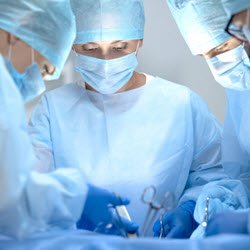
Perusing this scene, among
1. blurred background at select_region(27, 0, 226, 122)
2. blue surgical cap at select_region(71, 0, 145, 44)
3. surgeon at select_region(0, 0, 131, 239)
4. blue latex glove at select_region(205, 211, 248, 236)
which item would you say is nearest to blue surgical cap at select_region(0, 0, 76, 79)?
surgeon at select_region(0, 0, 131, 239)

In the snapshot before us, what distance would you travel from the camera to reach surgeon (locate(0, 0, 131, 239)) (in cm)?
99

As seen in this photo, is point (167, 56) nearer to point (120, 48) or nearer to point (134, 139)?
point (120, 48)

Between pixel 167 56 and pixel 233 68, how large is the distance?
29.7 inches

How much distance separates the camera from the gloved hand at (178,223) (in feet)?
4.75

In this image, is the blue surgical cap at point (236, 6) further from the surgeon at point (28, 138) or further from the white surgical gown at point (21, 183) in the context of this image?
the white surgical gown at point (21, 183)

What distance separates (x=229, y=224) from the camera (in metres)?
Answer: 1.08

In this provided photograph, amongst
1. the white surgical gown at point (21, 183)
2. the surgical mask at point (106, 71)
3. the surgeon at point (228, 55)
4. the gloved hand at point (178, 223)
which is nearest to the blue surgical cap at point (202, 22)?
the surgeon at point (228, 55)

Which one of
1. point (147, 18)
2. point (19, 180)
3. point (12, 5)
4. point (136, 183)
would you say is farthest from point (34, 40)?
point (147, 18)

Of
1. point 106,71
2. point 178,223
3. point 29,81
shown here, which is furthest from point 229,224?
point 106,71

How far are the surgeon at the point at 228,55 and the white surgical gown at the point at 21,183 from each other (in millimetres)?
608

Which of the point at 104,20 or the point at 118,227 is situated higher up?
the point at 104,20

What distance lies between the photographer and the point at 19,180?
979 mm

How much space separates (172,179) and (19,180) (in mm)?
822

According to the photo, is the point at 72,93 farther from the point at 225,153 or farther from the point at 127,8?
the point at 225,153
